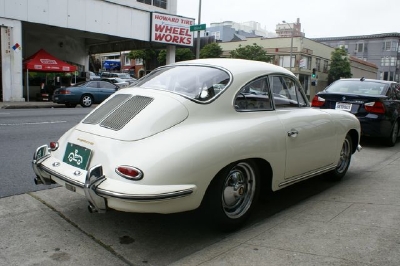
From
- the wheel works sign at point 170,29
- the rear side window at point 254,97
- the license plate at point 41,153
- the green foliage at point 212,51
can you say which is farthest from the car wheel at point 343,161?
the green foliage at point 212,51

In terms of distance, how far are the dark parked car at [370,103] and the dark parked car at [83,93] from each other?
12577 millimetres

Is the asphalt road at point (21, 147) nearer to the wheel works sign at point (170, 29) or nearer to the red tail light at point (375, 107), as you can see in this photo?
the red tail light at point (375, 107)

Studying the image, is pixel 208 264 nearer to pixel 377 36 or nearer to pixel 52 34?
pixel 52 34

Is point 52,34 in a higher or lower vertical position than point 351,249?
higher

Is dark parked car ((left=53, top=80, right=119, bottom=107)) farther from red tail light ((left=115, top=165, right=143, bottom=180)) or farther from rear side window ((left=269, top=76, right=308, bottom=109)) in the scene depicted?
red tail light ((left=115, top=165, right=143, bottom=180))

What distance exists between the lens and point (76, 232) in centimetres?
339

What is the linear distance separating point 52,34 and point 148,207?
26.6 m

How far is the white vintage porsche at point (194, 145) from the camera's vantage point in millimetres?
2887

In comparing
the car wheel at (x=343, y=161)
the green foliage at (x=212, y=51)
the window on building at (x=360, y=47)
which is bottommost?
the car wheel at (x=343, y=161)

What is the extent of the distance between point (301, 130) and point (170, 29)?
72.7 ft

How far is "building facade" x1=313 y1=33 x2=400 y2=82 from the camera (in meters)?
76.9

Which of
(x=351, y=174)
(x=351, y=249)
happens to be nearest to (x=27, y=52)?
(x=351, y=174)

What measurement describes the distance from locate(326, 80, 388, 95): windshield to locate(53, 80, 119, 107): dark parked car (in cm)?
1264

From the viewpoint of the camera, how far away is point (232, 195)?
3467 mm
